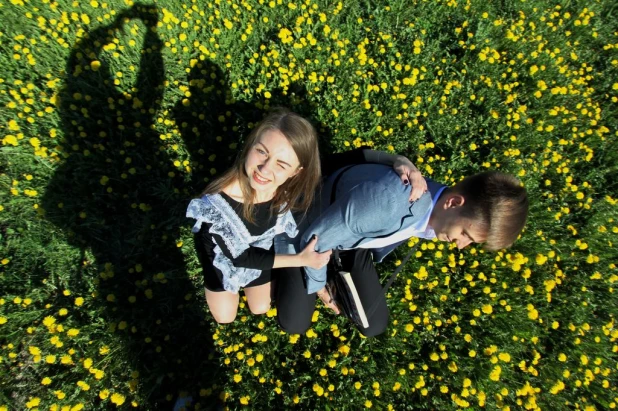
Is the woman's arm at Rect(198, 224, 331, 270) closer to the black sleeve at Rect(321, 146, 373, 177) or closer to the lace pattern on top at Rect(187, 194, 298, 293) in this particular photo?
the lace pattern on top at Rect(187, 194, 298, 293)

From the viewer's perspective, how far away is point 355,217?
82.4 inches

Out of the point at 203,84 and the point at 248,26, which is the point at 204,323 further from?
the point at 248,26

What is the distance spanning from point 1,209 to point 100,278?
1.03 metres

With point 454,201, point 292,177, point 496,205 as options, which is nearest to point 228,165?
point 292,177

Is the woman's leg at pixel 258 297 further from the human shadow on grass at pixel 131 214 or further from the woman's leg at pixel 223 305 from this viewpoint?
the human shadow on grass at pixel 131 214

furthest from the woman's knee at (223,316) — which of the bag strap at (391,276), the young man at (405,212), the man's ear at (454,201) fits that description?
the man's ear at (454,201)

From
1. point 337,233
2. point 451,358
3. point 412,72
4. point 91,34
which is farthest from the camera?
point 412,72

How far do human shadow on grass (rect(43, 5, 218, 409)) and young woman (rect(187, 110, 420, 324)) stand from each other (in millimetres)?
666

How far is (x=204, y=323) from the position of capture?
3109 millimetres

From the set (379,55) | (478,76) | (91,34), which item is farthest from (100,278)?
(478,76)

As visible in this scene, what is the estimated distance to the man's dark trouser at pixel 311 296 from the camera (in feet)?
9.41

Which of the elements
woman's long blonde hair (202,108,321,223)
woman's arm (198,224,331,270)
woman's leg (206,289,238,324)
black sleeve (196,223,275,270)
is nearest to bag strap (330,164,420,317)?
woman's long blonde hair (202,108,321,223)

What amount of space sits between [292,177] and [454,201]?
113 cm

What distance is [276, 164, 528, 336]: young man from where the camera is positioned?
1965mm
